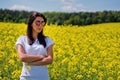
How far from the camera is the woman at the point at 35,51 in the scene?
527 centimetres

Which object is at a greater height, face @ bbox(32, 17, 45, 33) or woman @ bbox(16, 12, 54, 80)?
face @ bbox(32, 17, 45, 33)

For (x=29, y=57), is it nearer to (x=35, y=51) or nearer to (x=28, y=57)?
(x=28, y=57)

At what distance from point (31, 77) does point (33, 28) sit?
24.8 inches

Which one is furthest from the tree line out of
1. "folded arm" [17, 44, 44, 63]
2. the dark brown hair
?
"folded arm" [17, 44, 44, 63]

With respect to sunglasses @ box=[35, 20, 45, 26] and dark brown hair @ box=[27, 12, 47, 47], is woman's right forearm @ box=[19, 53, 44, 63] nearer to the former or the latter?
dark brown hair @ box=[27, 12, 47, 47]

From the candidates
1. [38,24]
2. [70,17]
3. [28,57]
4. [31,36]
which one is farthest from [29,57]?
[70,17]

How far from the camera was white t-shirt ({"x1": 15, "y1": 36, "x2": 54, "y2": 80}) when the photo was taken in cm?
525

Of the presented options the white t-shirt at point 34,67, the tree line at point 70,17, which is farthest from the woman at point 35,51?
the tree line at point 70,17

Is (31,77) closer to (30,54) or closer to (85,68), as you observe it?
(30,54)

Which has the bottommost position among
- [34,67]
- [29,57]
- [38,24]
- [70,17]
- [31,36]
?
[70,17]

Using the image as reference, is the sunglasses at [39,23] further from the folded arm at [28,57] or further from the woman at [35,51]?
the folded arm at [28,57]

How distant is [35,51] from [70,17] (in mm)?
37734

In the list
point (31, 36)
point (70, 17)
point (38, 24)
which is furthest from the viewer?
point (70, 17)

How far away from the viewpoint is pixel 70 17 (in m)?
43.0
